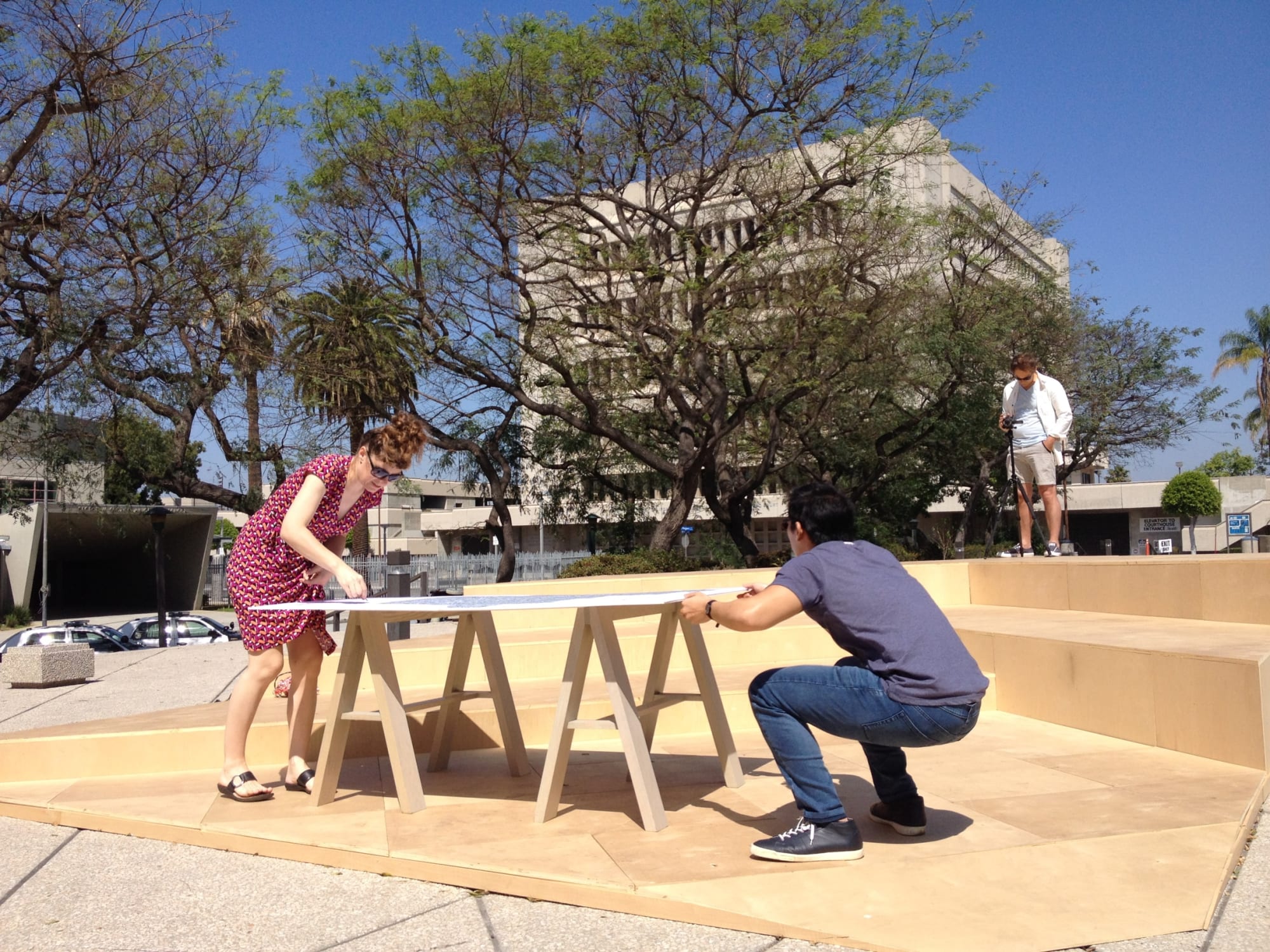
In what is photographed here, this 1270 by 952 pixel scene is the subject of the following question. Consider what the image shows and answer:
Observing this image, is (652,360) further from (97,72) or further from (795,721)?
(795,721)

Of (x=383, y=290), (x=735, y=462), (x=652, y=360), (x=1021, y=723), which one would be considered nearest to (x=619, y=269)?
(x=652, y=360)

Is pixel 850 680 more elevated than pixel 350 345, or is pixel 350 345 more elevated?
pixel 350 345

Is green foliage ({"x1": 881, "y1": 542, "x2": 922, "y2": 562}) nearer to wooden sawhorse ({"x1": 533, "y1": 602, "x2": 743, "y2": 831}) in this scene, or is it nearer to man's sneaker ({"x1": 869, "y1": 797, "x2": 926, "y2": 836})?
wooden sawhorse ({"x1": 533, "y1": 602, "x2": 743, "y2": 831})

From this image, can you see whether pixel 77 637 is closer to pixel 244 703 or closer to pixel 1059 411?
pixel 244 703

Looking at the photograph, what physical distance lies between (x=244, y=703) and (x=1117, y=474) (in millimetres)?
56729

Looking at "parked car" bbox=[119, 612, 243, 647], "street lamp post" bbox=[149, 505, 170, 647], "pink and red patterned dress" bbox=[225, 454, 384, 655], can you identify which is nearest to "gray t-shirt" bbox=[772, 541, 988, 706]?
"pink and red patterned dress" bbox=[225, 454, 384, 655]

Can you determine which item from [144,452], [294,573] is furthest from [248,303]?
[294,573]

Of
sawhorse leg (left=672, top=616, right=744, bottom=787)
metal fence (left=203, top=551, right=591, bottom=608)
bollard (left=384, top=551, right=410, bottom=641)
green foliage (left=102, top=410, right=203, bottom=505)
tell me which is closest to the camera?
sawhorse leg (left=672, top=616, right=744, bottom=787)

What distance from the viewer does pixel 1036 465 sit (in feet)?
29.2

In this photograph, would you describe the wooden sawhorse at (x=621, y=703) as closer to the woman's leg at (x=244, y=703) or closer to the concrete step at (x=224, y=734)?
the concrete step at (x=224, y=734)

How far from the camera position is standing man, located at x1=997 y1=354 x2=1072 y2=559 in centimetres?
877

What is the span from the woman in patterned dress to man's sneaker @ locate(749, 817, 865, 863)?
208cm

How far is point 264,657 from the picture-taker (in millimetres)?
4410

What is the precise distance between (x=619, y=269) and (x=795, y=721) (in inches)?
516
